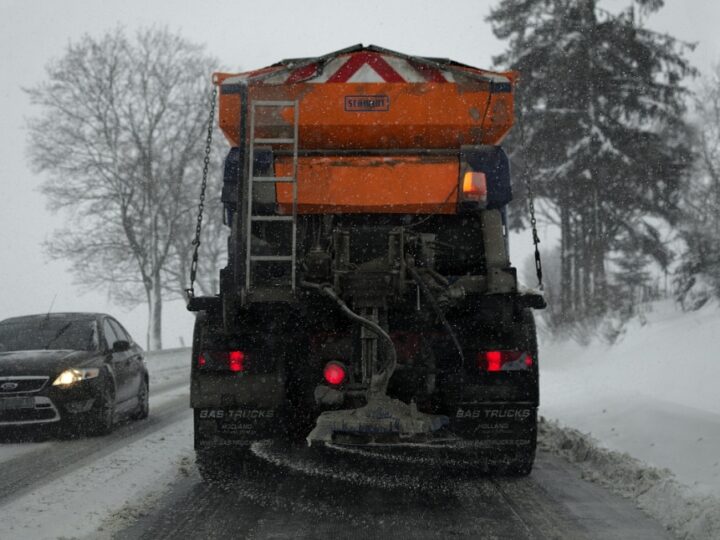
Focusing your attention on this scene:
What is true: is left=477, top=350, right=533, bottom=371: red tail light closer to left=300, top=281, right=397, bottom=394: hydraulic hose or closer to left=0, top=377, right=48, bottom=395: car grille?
left=300, top=281, right=397, bottom=394: hydraulic hose

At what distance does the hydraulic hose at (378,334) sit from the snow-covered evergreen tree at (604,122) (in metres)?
19.3

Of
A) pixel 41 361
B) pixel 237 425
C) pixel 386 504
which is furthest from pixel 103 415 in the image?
pixel 386 504

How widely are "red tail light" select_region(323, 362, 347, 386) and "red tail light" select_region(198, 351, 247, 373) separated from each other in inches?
24.3

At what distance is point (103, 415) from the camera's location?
10.1 m

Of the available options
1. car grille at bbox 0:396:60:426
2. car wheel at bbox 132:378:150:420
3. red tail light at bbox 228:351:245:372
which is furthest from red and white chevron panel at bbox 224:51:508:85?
car wheel at bbox 132:378:150:420

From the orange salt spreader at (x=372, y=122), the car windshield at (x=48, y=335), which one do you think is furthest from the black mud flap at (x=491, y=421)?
the car windshield at (x=48, y=335)

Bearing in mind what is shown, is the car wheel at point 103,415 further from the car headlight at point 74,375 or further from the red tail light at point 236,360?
the red tail light at point 236,360

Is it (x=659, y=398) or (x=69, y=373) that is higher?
(x=69, y=373)

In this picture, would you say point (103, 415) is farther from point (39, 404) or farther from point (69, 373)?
point (39, 404)

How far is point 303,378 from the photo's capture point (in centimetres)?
690

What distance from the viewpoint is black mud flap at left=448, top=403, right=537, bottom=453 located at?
664cm

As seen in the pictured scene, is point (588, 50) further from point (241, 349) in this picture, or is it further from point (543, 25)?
point (241, 349)

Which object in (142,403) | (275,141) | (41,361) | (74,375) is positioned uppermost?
(275,141)

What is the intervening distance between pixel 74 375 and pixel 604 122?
64.0ft
